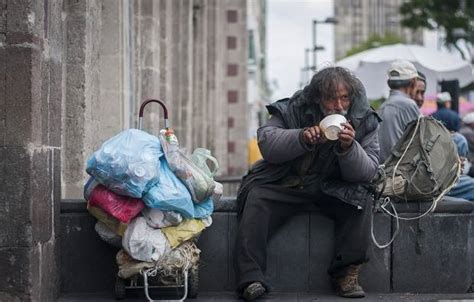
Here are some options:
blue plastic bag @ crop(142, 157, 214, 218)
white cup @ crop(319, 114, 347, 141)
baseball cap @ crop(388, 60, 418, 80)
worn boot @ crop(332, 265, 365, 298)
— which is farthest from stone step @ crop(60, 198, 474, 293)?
baseball cap @ crop(388, 60, 418, 80)

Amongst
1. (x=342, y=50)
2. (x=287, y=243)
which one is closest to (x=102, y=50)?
(x=287, y=243)

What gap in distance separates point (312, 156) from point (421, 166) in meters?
0.87

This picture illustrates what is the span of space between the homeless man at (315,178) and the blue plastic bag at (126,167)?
824 millimetres

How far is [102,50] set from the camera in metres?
9.78

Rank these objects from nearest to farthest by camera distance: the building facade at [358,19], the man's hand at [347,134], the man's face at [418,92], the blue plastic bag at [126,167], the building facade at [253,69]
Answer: the blue plastic bag at [126,167] < the man's hand at [347,134] < the man's face at [418,92] < the building facade at [253,69] < the building facade at [358,19]

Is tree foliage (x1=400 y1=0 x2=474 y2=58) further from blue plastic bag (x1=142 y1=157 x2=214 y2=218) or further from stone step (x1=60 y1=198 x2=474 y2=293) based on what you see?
blue plastic bag (x1=142 y1=157 x2=214 y2=218)

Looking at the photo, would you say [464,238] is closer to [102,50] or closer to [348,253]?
[348,253]

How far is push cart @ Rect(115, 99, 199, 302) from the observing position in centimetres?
634

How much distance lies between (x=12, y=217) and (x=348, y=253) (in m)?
2.23

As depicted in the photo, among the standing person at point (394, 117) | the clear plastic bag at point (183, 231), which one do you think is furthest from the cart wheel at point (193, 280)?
the standing person at point (394, 117)

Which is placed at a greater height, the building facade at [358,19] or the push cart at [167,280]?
the building facade at [358,19]

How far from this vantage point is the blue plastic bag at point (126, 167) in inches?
244

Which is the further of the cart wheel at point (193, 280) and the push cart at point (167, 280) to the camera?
the cart wheel at point (193, 280)

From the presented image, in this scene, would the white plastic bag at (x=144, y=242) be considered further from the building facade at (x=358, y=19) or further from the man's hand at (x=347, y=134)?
the building facade at (x=358, y=19)
